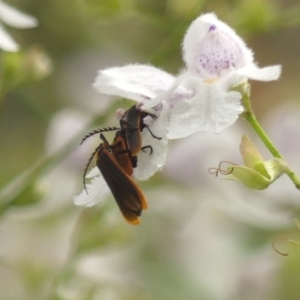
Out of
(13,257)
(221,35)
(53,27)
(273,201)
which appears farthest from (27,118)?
(221,35)

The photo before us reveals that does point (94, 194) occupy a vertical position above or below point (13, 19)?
below

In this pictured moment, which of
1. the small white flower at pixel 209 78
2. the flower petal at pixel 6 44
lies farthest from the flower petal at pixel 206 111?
the flower petal at pixel 6 44

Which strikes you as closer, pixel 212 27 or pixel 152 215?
pixel 212 27

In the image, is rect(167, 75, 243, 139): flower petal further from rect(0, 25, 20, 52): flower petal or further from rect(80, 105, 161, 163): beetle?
rect(0, 25, 20, 52): flower petal

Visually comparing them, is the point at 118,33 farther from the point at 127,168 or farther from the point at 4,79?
the point at 127,168

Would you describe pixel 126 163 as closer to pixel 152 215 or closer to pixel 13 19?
pixel 13 19

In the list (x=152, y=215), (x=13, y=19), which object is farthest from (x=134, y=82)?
(x=152, y=215)

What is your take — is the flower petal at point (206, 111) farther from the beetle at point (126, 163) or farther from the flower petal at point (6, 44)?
the flower petal at point (6, 44)
